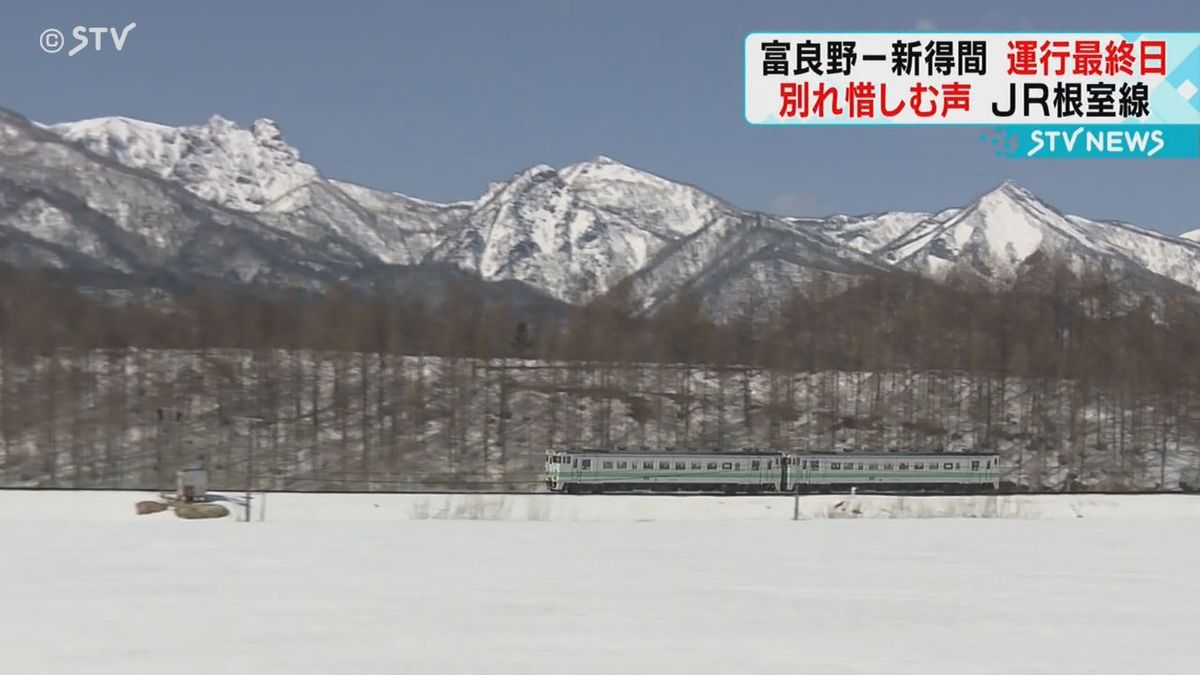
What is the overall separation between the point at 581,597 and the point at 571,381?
214 feet

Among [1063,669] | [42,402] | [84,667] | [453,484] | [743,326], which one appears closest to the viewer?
[84,667]

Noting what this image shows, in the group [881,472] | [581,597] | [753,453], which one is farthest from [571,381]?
[581,597]

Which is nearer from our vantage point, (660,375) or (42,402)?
(42,402)

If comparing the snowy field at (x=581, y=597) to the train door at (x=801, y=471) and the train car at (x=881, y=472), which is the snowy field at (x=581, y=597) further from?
the train car at (x=881, y=472)

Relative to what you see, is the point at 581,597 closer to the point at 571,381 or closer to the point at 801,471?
the point at 801,471

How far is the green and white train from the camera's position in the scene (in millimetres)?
55188

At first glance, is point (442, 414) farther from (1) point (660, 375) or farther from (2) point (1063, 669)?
(2) point (1063, 669)

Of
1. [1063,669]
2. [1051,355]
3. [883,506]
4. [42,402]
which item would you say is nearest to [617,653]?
[1063,669]

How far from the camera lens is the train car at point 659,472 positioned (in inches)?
2169

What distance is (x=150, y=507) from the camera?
3681cm

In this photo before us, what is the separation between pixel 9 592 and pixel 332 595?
5.49 meters

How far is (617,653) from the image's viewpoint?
16.4 m

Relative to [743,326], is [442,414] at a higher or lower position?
lower

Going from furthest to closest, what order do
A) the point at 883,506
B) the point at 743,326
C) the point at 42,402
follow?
1. the point at 743,326
2. the point at 42,402
3. the point at 883,506
